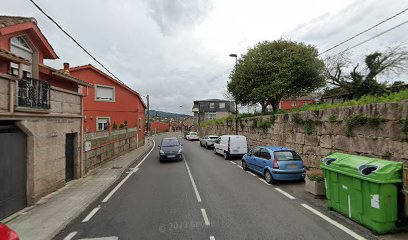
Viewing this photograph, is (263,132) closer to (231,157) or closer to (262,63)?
(231,157)

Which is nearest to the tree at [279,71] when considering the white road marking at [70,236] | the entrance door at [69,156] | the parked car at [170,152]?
the parked car at [170,152]

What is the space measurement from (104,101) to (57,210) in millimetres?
19847

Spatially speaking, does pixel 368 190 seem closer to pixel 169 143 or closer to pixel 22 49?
pixel 22 49

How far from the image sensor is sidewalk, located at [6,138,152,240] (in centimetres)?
586

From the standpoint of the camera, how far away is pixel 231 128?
29.5 meters

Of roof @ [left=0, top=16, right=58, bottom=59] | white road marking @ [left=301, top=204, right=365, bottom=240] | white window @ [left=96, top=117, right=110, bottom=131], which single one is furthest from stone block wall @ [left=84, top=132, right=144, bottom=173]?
white road marking @ [left=301, top=204, right=365, bottom=240]

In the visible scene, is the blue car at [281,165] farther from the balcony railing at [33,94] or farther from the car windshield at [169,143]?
the balcony railing at [33,94]

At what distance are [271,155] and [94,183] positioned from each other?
7.67 m

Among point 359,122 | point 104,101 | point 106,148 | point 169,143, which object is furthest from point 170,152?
point 104,101

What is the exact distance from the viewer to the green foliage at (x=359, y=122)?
845 cm

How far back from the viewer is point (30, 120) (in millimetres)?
7844

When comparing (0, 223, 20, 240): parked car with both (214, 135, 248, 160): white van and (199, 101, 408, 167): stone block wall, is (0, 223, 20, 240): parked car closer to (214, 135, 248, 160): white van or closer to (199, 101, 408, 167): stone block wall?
(199, 101, 408, 167): stone block wall

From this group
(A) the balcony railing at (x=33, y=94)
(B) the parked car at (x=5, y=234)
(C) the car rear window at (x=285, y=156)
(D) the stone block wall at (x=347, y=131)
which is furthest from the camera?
(C) the car rear window at (x=285, y=156)

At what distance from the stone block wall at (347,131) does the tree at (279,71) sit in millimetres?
5755
